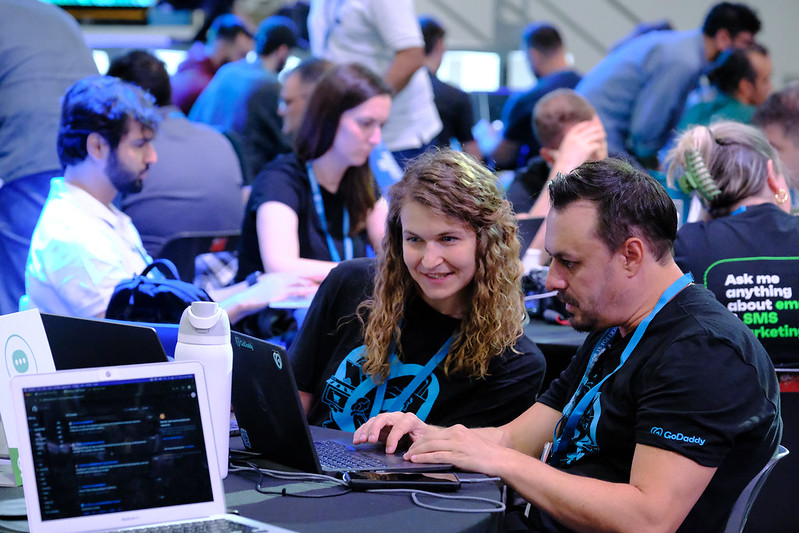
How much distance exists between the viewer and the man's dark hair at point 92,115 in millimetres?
2887

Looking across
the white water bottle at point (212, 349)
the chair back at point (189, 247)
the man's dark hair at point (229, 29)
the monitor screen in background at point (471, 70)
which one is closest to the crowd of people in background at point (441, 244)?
the chair back at point (189, 247)

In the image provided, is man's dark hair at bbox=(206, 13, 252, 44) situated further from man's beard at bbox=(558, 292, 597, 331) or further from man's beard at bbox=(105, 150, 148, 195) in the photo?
man's beard at bbox=(558, 292, 597, 331)

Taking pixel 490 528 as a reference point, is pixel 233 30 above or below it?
above

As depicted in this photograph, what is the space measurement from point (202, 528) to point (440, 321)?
922mm

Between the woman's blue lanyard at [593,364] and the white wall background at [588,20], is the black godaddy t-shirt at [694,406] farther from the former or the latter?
the white wall background at [588,20]

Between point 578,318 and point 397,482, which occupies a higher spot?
point 578,318

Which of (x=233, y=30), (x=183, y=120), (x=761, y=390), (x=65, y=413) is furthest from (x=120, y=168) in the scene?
(x=233, y=30)

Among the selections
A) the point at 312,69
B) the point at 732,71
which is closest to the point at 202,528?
the point at 312,69

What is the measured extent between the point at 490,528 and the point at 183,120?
3.07 metres

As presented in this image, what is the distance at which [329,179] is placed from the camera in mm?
3551

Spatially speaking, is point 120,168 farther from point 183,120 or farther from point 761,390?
point 761,390

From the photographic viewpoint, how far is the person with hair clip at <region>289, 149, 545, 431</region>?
6.97 feet

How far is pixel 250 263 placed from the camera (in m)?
3.51

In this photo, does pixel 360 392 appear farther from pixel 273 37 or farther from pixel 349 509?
pixel 273 37
